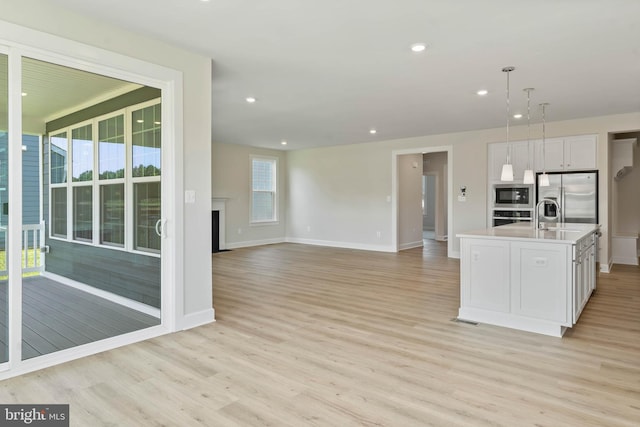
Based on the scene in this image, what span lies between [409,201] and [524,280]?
591 cm

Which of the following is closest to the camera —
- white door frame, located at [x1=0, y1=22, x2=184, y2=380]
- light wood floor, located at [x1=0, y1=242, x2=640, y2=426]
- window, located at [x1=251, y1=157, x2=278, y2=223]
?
light wood floor, located at [x1=0, y1=242, x2=640, y2=426]

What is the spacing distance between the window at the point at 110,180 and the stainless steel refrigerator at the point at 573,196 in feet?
19.0

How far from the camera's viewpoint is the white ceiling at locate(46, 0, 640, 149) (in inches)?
109

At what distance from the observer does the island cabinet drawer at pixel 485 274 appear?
12.0 ft

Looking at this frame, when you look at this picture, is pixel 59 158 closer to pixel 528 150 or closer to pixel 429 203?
pixel 528 150

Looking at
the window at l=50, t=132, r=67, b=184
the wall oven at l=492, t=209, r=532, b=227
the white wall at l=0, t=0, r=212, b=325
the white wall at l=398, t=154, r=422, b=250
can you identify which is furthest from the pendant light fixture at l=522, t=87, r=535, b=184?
the window at l=50, t=132, r=67, b=184

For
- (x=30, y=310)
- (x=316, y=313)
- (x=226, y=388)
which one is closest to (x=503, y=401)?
(x=226, y=388)

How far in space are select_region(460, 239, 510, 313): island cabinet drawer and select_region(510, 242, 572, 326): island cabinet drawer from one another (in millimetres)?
77

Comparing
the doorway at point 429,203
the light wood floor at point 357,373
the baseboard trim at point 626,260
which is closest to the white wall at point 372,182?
the baseboard trim at point 626,260

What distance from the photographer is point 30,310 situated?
9.02 ft

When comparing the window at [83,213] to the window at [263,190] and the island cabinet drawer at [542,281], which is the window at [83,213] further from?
the window at [263,190]

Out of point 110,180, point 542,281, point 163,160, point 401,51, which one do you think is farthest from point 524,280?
point 110,180

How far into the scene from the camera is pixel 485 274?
148 inches

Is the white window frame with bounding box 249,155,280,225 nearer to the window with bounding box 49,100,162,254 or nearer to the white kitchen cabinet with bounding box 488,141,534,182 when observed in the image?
the white kitchen cabinet with bounding box 488,141,534,182
